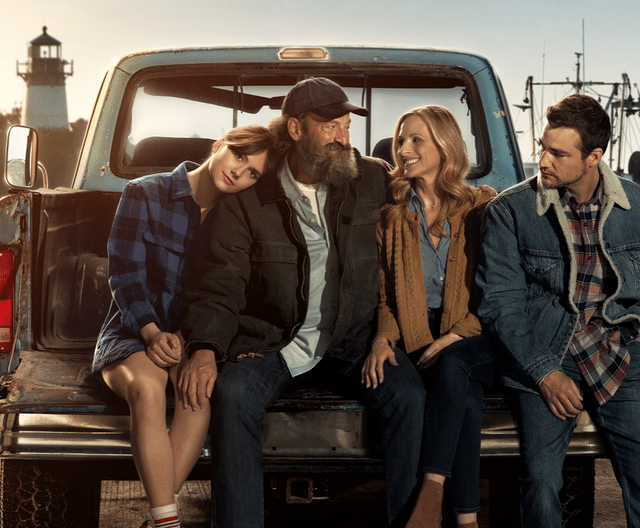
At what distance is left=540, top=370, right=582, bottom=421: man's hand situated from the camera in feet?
10.7

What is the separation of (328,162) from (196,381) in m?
0.91

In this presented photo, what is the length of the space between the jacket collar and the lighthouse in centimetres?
8238

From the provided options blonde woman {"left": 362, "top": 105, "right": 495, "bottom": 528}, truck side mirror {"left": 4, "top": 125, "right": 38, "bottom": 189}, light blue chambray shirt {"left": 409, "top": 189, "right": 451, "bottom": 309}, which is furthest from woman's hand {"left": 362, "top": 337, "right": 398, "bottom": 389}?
truck side mirror {"left": 4, "top": 125, "right": 38, "bottom": 189}

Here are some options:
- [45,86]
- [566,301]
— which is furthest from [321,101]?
[45,86]

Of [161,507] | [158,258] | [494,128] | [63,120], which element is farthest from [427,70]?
[63,120]

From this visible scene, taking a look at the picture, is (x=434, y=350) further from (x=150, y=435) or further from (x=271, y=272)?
(x=150, y=435)

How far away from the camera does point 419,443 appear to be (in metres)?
3.25

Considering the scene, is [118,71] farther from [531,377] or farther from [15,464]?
[531,377]

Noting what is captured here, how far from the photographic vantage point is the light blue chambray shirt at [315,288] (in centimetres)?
354

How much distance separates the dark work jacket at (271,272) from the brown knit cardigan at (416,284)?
6cm

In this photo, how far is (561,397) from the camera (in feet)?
10.7

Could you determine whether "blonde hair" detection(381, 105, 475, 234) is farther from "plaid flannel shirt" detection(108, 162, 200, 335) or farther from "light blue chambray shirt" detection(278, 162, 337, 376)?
"plaid flannel shirt" detection(108, 162, 200, 335)

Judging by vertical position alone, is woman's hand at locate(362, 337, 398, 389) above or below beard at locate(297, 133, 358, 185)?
below

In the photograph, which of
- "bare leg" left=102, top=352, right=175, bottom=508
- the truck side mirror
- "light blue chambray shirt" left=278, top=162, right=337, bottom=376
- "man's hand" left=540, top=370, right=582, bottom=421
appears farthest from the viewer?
the truck side mirror
